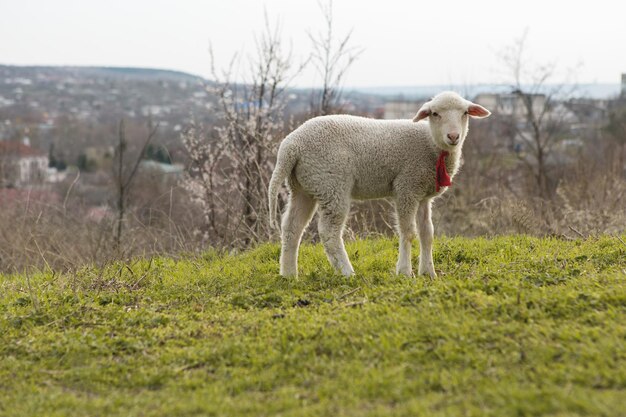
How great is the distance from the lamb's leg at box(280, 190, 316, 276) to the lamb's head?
128 cm

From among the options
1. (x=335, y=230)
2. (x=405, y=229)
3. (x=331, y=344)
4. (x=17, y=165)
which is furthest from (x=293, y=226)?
(x=17, y=165)

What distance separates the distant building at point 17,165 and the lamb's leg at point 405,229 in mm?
18768

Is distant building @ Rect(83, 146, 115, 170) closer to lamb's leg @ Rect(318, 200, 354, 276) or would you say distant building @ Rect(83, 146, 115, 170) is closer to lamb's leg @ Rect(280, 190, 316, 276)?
lamb's leg @ Rect(280, 190, 316, 276)

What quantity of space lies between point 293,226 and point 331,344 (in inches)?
85.5

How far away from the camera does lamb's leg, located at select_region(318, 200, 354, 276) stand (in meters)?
6.09

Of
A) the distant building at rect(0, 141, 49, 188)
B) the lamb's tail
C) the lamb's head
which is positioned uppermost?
the lamb's head

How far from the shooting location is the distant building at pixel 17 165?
25.0 meters

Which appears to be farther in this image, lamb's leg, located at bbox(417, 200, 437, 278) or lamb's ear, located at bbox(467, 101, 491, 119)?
lamb's leg, located at bbox(417, 200, 437, 278)

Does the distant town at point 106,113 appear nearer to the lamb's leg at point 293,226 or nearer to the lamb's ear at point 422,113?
the lamb's leg at point 293,226

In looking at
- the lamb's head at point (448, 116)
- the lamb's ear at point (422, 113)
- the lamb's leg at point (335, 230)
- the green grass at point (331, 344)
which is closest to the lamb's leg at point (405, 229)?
the green grass at point (331, 344)

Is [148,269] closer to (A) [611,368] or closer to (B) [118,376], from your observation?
(B) [118,376]

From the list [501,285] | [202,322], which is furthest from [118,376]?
[501,285]

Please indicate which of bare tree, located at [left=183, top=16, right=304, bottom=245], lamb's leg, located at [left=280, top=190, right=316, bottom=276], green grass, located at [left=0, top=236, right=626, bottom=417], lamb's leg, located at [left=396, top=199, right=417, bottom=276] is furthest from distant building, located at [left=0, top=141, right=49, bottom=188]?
lamb's leg, located at [left=396, top=199, right=417, bottom=276]

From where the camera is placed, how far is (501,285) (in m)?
5.09
